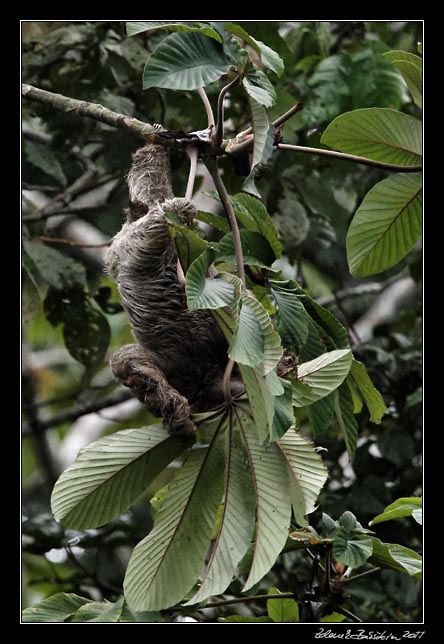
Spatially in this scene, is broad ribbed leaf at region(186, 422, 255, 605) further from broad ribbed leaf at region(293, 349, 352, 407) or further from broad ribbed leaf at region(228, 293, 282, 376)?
broad ribbed leaf at region(228, 293, 282, 376)

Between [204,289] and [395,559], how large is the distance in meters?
0.85

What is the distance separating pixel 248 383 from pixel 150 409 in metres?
0.42

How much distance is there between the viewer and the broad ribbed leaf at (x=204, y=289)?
55.2 inches

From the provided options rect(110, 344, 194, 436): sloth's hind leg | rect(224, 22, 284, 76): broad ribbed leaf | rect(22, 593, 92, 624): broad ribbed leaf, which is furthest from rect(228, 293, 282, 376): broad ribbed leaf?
rect(22, 593, 92, 624): broad ribbed leaf

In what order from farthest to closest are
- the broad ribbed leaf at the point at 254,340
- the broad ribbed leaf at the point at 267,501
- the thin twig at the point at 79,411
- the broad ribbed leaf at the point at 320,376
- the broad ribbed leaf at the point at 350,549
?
the thin twig at the point at 79,411, the broad ribbed leaf at the point at 350,549, the broad ribbed leaf at the point at 320,376, the broad ribbed leaf at the point at 267,501, the broad ribbed leaf at the point at 254,340

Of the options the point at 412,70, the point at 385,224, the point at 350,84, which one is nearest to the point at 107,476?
the point at 385,224

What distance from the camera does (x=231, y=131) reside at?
11.6ft

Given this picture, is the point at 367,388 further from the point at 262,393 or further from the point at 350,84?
the point at 350,84

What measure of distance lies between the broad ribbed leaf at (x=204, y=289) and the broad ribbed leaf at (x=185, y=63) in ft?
1.04

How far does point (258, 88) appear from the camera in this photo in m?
1.61

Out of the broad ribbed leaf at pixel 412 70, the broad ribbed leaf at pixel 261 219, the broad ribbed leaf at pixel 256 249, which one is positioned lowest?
the broad ribbed leaf at pixel 256 249

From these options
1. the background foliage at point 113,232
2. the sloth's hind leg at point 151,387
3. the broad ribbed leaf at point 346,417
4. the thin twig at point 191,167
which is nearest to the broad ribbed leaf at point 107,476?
the sloth's hind leg at point 151,387

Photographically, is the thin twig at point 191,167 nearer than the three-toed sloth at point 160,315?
Yes

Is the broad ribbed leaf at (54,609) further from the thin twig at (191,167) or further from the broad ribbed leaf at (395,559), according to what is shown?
the thin twig at (191,167)
